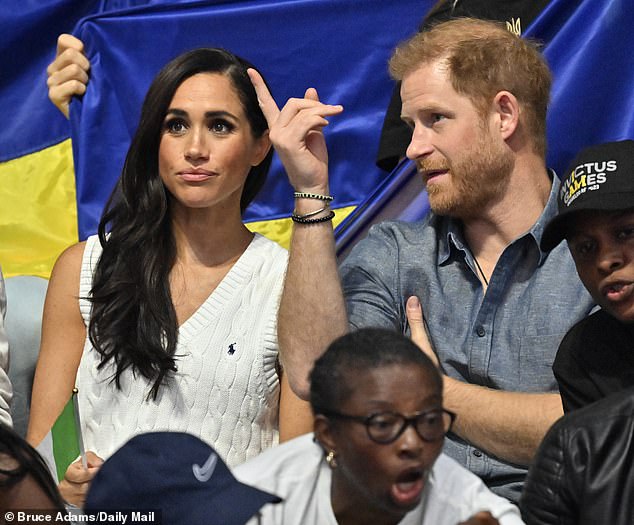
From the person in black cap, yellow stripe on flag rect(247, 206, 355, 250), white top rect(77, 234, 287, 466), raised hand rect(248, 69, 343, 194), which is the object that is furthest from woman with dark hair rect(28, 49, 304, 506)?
the person in black cap

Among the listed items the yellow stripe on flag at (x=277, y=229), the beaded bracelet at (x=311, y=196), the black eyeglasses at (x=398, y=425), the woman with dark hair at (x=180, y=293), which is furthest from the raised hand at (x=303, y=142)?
the black eyeglasses at (x=398, y=425)

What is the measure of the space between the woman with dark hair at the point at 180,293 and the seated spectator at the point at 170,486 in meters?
0.78

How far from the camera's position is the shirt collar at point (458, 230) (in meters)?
2.65

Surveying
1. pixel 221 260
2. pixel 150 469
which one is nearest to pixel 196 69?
pixel 221 260

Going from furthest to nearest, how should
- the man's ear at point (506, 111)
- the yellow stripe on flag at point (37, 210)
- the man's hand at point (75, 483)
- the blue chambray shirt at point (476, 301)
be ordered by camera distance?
the yellow stripe on flag at point (37, 210) → the man's ear at point (506, 111) → the blue chambray shirt at point (476, 301) → the man's hand at point (75, 483)

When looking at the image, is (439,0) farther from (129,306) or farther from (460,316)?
(129,306)

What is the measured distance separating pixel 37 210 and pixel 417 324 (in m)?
1.49

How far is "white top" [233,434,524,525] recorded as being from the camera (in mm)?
1774

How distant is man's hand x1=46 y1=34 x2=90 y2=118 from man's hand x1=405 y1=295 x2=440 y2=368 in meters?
1.31

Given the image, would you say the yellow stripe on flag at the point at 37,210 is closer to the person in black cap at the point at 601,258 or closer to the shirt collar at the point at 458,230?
the shirt collar at the point at 458,230

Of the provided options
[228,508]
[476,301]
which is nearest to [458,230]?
[476,301]

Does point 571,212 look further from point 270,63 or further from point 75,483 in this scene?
point 270,63

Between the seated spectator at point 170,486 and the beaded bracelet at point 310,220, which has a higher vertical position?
the beaded bracelet at point 310,220

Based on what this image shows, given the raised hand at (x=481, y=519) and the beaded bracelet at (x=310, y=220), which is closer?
the raised hand at (x=481, y=519)
